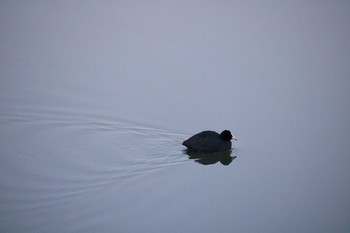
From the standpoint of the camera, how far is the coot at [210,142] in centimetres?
880

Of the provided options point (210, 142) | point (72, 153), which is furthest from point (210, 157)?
point (72, 153)

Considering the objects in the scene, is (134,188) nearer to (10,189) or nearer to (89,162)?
(89,162)

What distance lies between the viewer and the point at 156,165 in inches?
328

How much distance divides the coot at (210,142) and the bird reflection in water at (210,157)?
0.11 meters

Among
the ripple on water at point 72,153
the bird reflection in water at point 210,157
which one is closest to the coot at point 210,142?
the bird reflection in water at point 210,157

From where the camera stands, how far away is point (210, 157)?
923cm

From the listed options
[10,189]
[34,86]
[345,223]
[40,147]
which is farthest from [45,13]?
[345,223]

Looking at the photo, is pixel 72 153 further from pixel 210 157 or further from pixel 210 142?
pixel 210 157

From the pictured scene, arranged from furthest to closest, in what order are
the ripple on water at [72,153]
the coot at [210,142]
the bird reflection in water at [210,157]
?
the bird reflection in water at [210,157] < the coot at [210,142] < the ripple on water at [72,153]

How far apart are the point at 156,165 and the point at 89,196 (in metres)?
1.52

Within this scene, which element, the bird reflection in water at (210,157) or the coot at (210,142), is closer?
the coot at (210,142)

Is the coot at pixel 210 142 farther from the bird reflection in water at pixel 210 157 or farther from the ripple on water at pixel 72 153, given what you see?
the ripple on water at pixel 72 153

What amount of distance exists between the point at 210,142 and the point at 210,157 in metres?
0.39

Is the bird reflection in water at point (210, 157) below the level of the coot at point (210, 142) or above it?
below
